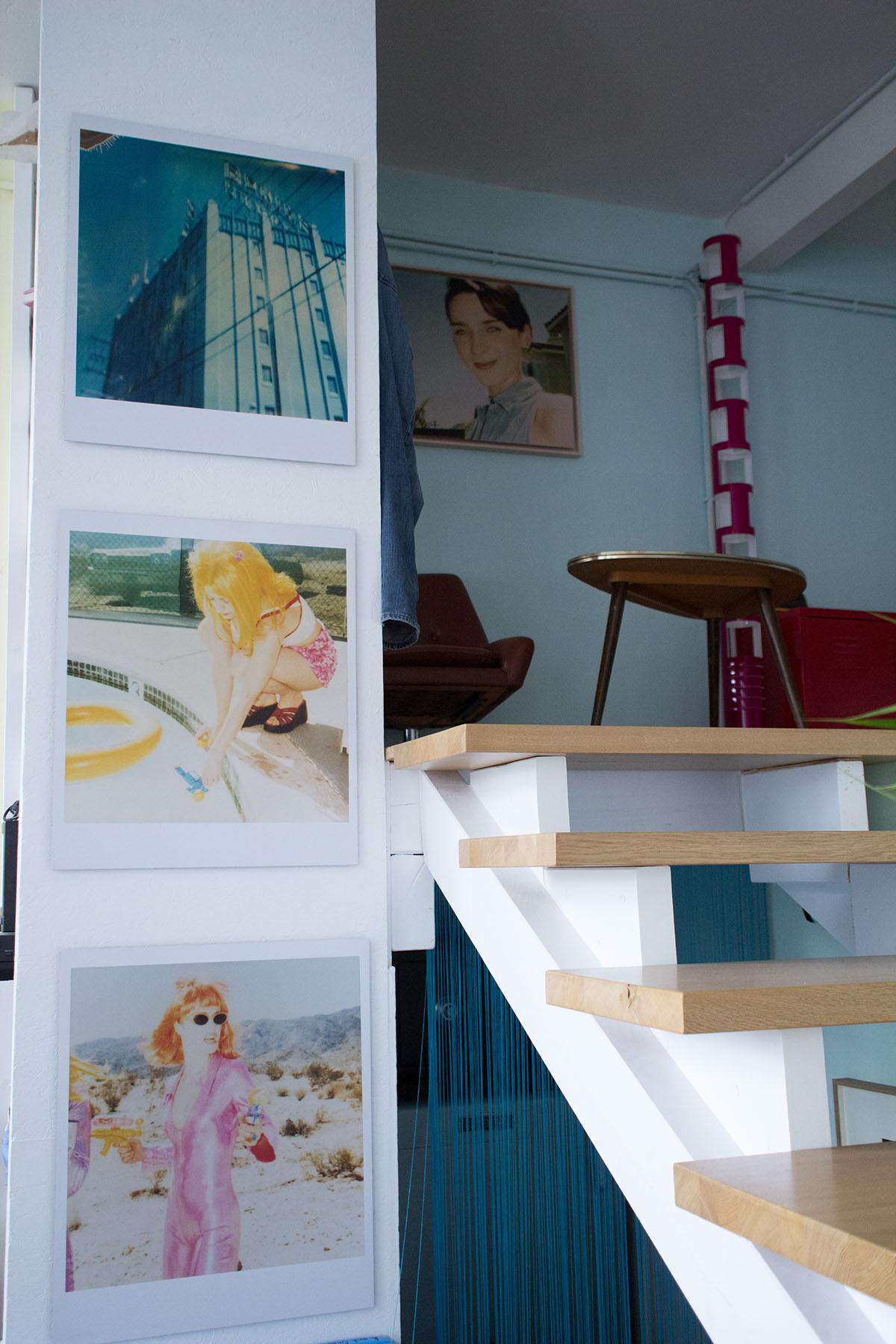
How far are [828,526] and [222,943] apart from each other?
12.7ft

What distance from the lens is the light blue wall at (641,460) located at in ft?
14.5

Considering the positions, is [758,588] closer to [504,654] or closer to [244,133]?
[504,654]

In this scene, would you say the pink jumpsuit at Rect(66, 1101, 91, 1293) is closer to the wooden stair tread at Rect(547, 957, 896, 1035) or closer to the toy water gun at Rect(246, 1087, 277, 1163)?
the toy water gun at Rect(246, 1087, 277, 1163)

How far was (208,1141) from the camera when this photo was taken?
1629 millimetres

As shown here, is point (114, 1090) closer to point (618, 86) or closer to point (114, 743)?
point (114, 743)

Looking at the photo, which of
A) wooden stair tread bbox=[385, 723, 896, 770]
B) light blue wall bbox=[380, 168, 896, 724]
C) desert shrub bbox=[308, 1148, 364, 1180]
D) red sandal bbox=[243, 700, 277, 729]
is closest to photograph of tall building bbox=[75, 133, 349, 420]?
red sandal bbox=[243, 700, 277, 729]

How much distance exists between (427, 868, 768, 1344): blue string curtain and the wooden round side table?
2.97 feet

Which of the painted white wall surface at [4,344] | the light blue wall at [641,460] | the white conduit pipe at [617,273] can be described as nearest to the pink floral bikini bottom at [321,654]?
the painted white wall surface at [4,344]

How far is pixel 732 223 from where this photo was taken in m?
4.85

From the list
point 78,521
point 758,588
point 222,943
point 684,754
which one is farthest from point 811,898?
point 78,521

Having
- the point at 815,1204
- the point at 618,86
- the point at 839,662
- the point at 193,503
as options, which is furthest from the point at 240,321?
the point at 618,86

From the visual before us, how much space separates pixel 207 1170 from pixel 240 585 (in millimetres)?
844

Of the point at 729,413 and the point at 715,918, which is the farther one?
the point at 729,413

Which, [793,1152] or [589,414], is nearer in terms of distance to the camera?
[793,1152]
